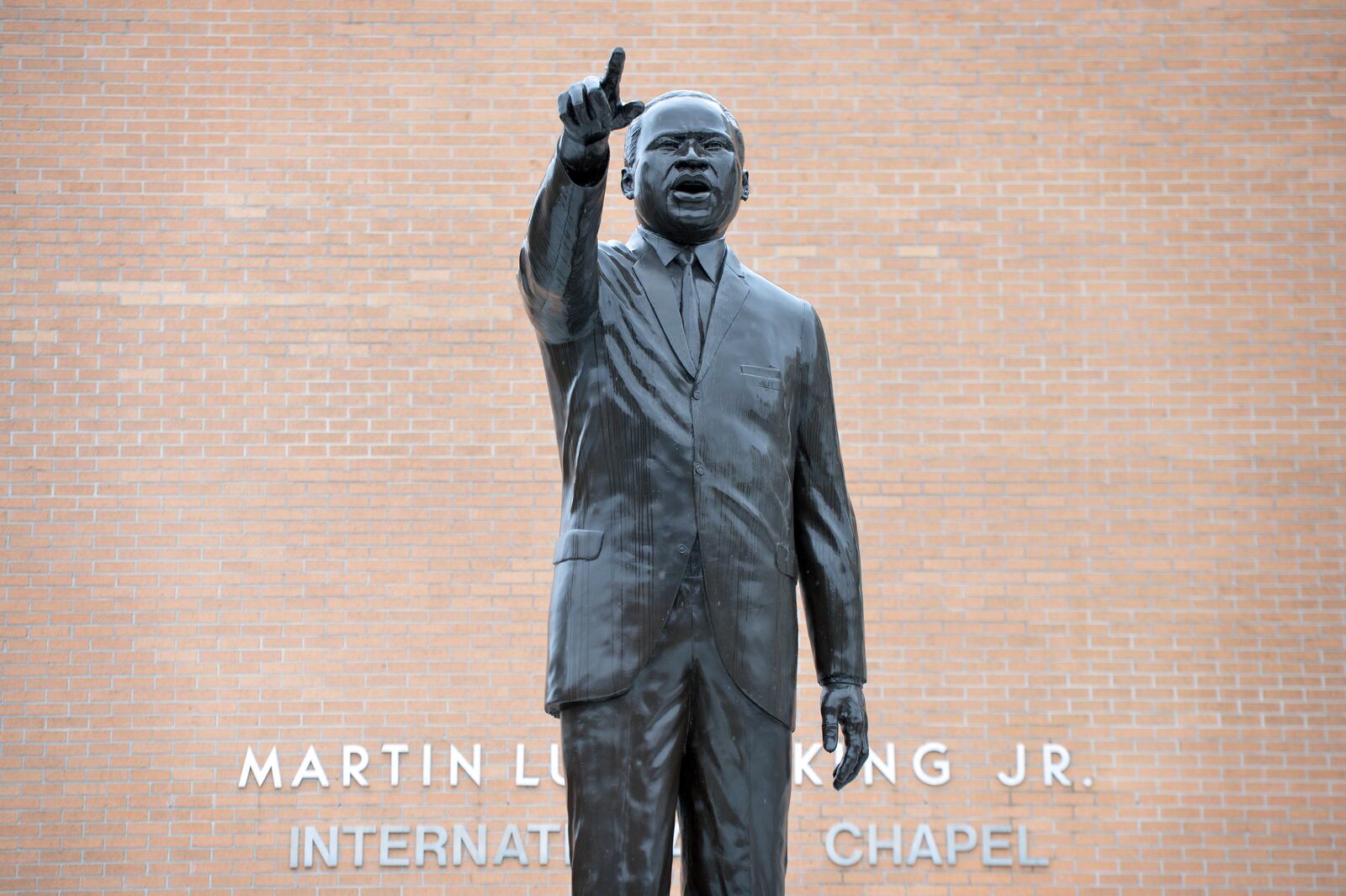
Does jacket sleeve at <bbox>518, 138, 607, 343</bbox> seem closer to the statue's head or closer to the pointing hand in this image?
the pointing hand

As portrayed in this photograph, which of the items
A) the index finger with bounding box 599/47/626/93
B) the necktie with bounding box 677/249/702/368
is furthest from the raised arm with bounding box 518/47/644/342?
the necktie with bounding box 677/249/702/368

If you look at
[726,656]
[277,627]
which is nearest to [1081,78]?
[277,627]

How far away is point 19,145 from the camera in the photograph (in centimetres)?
980

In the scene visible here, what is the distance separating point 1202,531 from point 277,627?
16.8ft

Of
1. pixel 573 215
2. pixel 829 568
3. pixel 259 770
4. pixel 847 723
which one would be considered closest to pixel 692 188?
pixel 573 215

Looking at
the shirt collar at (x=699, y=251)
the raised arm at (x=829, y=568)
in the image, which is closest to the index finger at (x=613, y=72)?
the shirt collar at (x=699, y=251)

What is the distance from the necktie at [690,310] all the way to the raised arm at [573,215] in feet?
0.69

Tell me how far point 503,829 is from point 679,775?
6.09 meters

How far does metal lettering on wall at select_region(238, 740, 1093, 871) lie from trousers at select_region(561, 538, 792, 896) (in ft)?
19.3

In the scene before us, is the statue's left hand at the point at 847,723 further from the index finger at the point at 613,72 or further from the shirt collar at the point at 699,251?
the index finger at the point at 613,72

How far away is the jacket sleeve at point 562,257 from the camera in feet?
10.5

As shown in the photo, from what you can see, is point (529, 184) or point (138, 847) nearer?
point (138, 847)

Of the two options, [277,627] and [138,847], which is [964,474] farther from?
[138,847]

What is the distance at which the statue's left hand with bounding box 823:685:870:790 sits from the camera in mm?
3516
